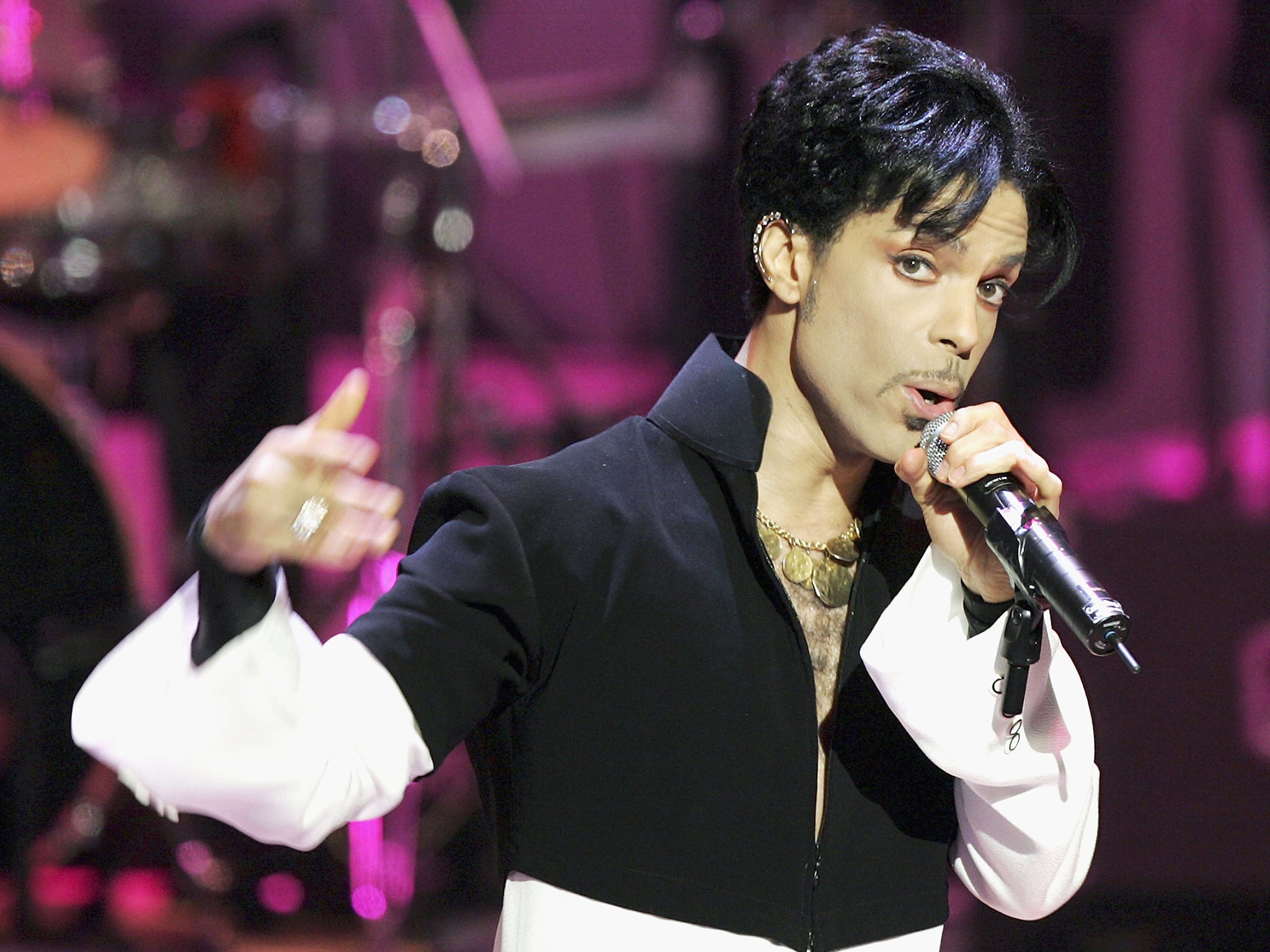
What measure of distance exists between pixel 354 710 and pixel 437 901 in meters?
2.71

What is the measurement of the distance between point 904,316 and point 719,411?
0.23 metres

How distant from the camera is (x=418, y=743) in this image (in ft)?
4.16

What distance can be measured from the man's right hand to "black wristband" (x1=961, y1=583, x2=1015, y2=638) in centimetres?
65

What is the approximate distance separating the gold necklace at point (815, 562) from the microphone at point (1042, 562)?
0.22 meters

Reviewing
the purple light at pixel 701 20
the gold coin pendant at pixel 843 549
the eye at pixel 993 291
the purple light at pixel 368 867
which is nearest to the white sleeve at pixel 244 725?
the gold coin pendant at pixel 843 549

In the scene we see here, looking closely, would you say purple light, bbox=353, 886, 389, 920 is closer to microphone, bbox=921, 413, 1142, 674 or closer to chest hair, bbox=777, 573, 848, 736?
chest hair, bbox=777, 573, 848, 736

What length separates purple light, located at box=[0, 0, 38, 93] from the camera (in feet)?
12.0

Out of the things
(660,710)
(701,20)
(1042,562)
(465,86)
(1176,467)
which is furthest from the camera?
(1176,467)

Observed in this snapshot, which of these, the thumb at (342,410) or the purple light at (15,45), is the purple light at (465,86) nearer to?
the purple light at (15,45)

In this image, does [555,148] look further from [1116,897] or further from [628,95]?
[1116,897]

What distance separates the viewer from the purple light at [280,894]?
369cm

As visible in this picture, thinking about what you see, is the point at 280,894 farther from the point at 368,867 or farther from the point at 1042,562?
the point at 1042,562

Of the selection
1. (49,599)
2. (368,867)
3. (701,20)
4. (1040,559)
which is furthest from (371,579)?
(1040,559)

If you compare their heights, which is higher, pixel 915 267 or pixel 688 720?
pixel 915 267
